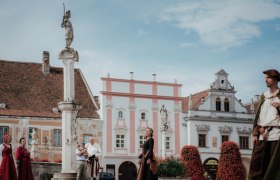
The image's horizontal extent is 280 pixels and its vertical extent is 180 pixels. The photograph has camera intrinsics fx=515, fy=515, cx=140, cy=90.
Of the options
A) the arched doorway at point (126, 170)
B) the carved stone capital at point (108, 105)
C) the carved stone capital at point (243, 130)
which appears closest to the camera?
the carved stone capital at point (108, 105)

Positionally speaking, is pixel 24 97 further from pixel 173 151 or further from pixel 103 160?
pixel 173 151

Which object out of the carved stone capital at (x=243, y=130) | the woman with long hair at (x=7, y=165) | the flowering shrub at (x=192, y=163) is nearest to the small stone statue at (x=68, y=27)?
the woman with long hair at (x=7, y=165)

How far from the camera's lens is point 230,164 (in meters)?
24.5

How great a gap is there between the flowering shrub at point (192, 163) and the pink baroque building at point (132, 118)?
17653 mm

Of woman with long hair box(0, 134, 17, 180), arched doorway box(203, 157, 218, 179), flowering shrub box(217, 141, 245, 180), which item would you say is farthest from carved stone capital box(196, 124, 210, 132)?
woman with long hair box(0, 134, 17, 180)

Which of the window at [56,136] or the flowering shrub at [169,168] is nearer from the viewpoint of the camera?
the flowering shrub at [169,168]

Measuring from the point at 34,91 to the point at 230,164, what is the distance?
2102 cm

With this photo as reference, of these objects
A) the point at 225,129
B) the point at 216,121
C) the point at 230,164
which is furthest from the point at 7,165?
the point at 225,129

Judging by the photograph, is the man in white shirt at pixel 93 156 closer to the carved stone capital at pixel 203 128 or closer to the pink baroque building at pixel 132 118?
the pink baroque building at pixel 132 118

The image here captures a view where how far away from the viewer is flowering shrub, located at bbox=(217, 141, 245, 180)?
80.1 ft

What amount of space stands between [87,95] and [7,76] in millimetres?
6599

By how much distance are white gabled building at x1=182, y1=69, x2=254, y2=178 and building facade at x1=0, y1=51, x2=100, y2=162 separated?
8.88m

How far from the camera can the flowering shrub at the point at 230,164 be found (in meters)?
24.4

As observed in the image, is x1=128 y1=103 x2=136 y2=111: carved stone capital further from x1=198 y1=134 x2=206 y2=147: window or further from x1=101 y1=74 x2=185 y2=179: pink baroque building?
x1=198 y1=134 x2=206 y2=147: window
